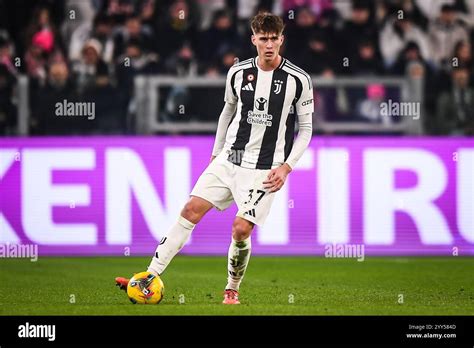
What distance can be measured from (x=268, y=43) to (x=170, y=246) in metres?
1.57

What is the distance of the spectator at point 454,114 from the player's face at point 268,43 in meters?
4.93

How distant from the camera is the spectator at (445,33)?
14039mm

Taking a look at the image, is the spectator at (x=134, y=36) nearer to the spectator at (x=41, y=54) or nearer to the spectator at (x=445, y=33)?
the spectator at (x=41, y=54)

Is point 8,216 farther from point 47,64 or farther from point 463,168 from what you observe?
point 463,168

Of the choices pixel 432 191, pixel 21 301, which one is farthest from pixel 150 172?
pixel 21 301

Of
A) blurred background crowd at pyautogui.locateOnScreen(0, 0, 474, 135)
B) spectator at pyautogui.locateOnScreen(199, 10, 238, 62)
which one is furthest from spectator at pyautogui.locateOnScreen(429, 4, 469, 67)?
spectator at pyautogui.locateOnScreen(199, 10, 238, 62)

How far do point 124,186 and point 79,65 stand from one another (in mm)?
1906

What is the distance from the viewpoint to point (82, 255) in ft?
40.9

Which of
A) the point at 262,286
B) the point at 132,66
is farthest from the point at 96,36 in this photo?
the point at 262,286

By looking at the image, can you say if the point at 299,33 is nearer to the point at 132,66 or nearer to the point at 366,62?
the point at 366,62

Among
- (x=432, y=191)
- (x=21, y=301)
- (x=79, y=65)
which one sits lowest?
(x=21, y=301)

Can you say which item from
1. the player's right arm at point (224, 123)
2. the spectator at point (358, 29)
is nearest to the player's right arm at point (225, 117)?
the player's right arm at point (224, 123)
